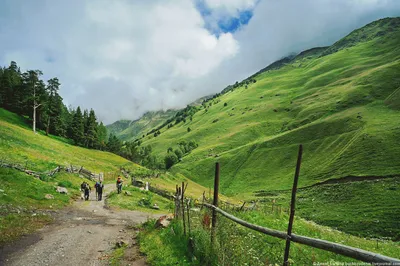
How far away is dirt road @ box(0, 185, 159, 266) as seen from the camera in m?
13.9

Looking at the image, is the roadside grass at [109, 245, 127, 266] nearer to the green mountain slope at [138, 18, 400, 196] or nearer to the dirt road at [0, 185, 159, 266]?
the dirt road at [0, 185, 159, 266]

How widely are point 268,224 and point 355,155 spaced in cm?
8877

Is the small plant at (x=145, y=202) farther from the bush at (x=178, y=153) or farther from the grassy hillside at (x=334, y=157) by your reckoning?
the bush at (x=178, y=153)

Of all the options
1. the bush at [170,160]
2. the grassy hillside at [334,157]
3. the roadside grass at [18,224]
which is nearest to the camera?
the roadside grass at [18,224]

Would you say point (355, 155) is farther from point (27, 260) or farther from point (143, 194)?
point (27, 260)

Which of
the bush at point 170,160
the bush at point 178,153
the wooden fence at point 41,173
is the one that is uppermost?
the bush at point 178,153

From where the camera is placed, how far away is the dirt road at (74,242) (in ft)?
45.7

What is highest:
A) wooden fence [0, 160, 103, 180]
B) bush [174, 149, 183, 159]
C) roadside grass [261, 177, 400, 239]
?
bush [174, 149, 183, 159]

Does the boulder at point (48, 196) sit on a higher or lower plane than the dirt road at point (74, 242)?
higher

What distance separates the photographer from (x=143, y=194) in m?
44.5

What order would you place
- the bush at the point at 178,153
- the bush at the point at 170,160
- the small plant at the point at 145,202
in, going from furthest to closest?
the bush at the point at 178,153, the bush at the point at 170,160, the small plant at the point at 145,202

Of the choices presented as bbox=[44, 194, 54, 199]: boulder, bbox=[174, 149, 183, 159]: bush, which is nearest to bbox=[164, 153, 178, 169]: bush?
bbox=[174, 149, 183, 159]: bush

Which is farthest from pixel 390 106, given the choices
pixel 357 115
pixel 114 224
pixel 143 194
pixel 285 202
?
pixel 114 224

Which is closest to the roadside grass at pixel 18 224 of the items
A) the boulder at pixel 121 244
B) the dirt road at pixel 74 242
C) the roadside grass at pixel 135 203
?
the dirt road at pixel 74 242
